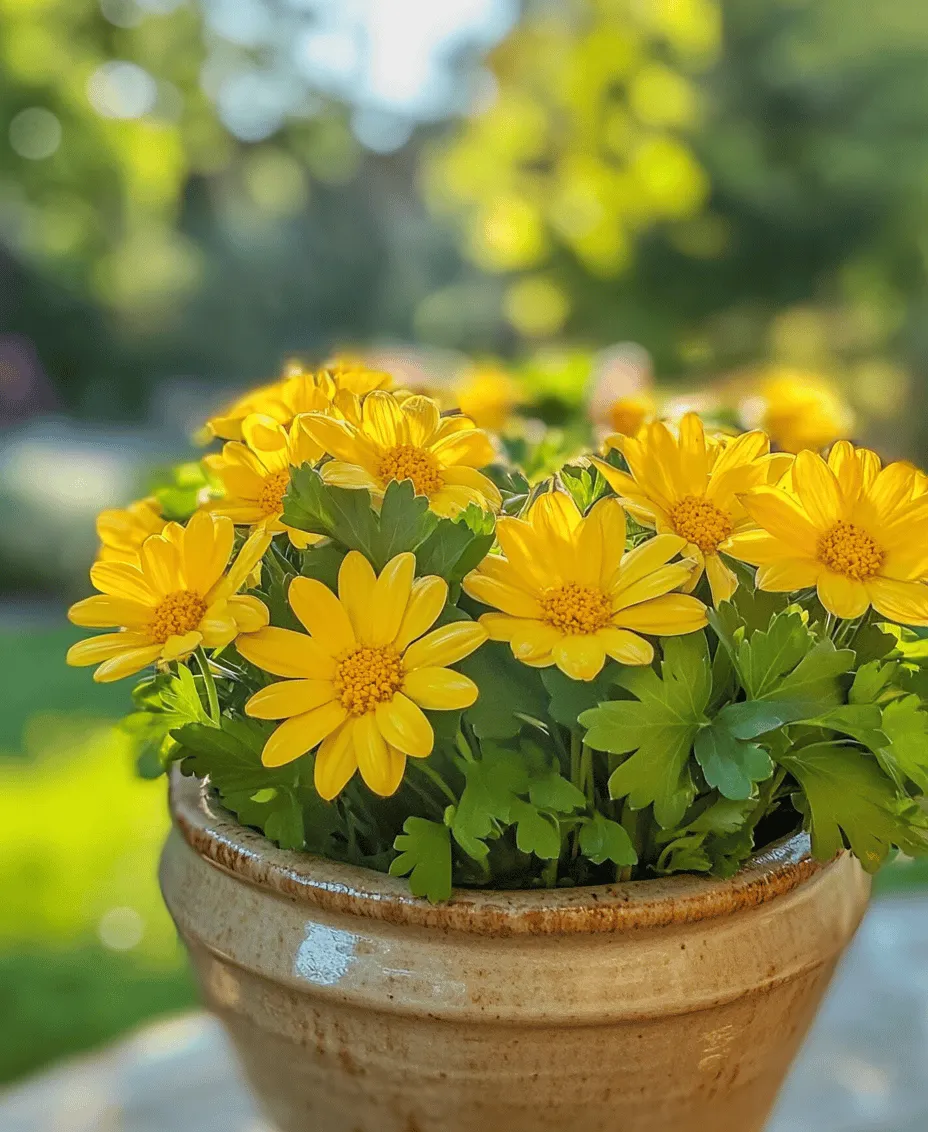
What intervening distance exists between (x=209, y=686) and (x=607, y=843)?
16 cm

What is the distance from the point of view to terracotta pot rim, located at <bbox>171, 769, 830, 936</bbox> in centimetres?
39

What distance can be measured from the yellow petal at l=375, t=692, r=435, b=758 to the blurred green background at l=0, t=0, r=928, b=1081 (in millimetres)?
216

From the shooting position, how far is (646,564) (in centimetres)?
39

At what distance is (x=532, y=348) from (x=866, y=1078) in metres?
4.97

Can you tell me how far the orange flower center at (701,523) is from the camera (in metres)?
0.41

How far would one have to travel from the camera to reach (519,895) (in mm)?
396

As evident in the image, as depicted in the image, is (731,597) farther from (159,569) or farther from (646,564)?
(159,569)

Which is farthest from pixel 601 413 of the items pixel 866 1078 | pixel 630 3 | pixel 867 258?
pixel 867 258

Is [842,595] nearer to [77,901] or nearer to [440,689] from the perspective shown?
[440,689]

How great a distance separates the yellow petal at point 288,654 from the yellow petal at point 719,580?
135 mm

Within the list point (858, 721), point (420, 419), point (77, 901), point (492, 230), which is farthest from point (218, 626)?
point (492, 230)

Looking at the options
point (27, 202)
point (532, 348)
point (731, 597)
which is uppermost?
point (731, 597)

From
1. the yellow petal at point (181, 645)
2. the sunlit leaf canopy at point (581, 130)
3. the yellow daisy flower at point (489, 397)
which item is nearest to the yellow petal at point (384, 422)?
the yellow petal at point (181, 645)

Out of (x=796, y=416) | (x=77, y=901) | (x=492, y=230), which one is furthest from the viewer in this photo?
(x=492, y=230)
